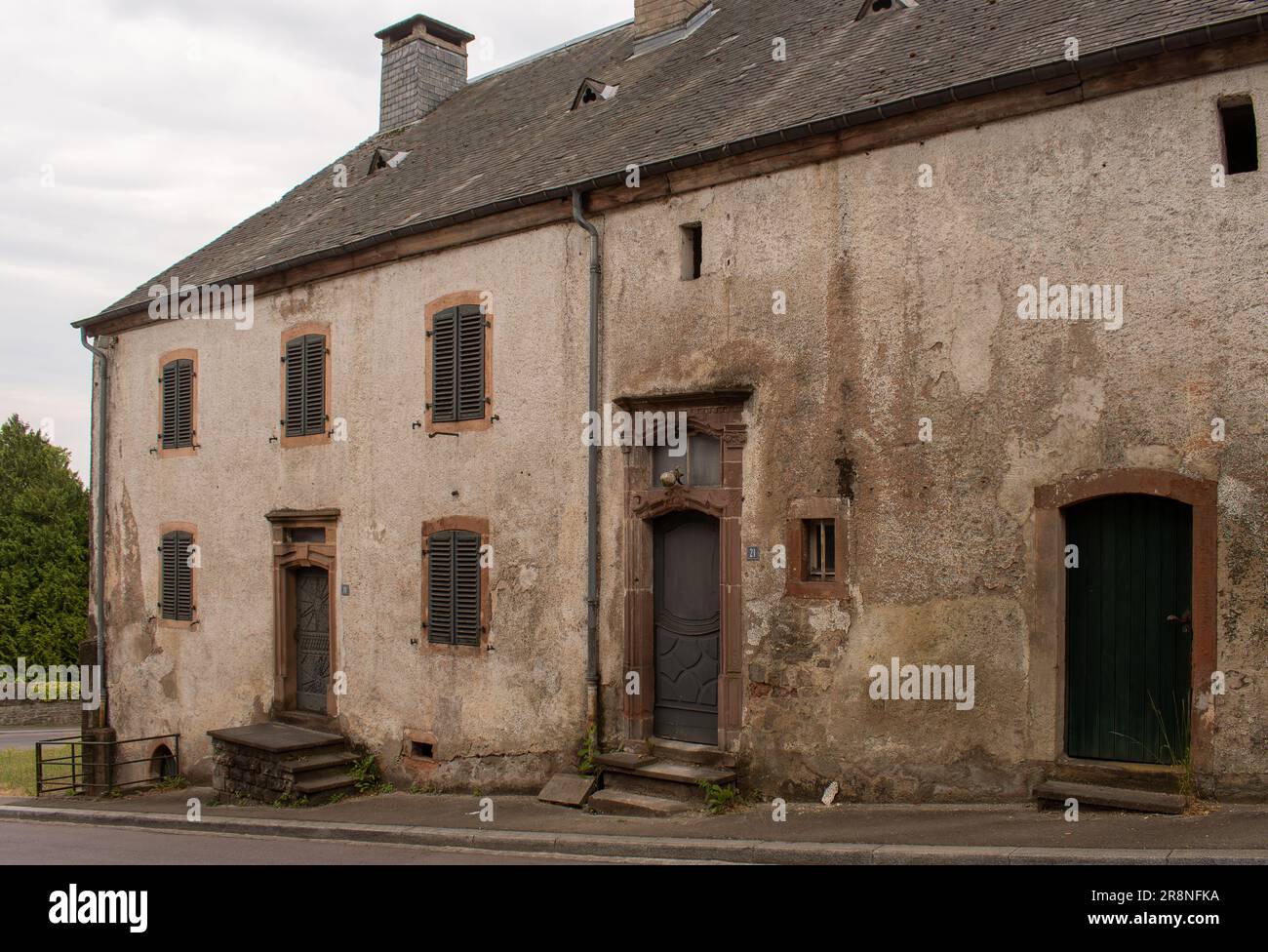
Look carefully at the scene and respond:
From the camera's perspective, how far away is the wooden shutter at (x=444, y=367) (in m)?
12.9

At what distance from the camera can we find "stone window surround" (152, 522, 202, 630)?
649 inches

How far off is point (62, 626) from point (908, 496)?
3706cm

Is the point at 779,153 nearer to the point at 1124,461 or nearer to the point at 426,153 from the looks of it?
the point at 1124,461

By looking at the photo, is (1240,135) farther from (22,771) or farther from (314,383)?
(22,771)

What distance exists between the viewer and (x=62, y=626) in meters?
39.0

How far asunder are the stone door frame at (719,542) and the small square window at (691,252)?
118 cm

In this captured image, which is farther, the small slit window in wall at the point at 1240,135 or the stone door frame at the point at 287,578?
the stone door frame at the point at 287,578

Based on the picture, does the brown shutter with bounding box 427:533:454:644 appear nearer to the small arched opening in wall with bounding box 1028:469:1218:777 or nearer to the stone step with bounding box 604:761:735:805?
the stone step with bounding box 604:761:735:805

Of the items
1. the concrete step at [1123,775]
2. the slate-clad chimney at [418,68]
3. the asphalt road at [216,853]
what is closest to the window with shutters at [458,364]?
the asphalt road at [216,853]

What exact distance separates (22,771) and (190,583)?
429 inches

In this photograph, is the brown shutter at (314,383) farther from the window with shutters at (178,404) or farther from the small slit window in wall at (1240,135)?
the small slit window in wall at (1240,135)

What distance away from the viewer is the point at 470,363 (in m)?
12.7

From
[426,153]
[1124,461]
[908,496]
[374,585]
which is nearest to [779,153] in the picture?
[908,496]

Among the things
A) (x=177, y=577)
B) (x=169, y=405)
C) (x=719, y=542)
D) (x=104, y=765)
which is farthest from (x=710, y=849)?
(x=104, y=765)
